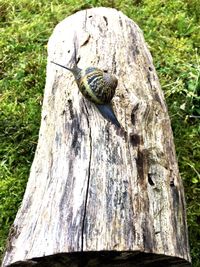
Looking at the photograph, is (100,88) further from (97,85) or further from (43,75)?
(43,75)

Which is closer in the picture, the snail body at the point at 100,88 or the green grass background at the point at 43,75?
the snail body at the point at 100,88

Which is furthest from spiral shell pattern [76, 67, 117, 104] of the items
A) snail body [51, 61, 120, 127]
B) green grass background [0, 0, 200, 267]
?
green grass background [0, 0, 200, 267]

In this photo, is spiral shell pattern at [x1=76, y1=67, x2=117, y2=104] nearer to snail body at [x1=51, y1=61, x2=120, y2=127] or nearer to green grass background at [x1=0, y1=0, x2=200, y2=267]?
snail body at [x1=51, y1=61, x2=120, y2=127]

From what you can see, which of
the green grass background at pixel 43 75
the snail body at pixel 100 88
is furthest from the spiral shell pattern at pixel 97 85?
the green grass background at pixel 43 75

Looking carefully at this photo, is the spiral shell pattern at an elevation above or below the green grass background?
above

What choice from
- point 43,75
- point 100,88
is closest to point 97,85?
point 100,88

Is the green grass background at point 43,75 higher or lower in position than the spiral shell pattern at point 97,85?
lower

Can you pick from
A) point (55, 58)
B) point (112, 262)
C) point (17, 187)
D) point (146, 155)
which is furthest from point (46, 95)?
point (112, 262)

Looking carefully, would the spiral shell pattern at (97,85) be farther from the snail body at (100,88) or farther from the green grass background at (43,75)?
the green grass background at (43,75)

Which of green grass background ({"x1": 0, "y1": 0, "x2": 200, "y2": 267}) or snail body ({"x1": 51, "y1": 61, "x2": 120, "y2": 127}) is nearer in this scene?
snail body ({"x1": 51, "y1": 61, "x2": 120, "y2": 127})
